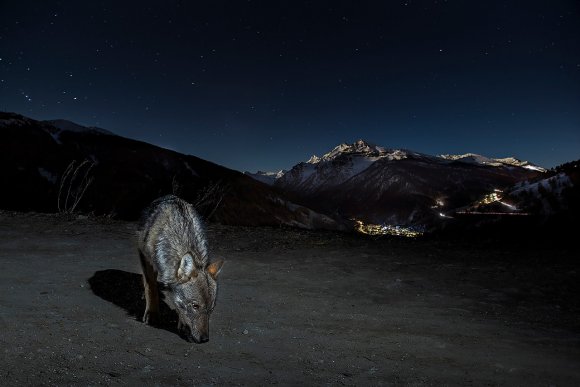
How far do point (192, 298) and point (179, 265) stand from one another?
1.68 ft

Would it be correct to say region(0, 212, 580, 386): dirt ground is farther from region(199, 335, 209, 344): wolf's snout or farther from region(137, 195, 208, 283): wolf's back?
region(137, 195, 208, 283): wolf's back

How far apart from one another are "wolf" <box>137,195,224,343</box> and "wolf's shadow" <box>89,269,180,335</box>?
0.32 metres

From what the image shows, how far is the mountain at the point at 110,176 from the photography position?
73312 millimetres

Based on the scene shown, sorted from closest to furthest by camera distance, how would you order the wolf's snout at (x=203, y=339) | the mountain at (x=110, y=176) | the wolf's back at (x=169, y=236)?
the wolf's snout at (x=203, y=339), the wolf's back at (x=169, y=236), the mountain at (x=110, y=176)

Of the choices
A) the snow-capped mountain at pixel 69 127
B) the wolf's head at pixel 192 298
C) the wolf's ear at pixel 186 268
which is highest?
the snow-capped mountain at pixel 69 127

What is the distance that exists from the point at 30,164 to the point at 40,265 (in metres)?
85.9

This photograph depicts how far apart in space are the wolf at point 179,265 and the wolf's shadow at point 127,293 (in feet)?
1.05

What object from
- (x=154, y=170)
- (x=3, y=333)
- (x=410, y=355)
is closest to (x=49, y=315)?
(x=3, y=333)

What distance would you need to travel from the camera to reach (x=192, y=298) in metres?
5.75

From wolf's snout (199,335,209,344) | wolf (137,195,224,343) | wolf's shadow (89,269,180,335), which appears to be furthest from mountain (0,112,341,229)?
wolf's snout (199,335,209,344)

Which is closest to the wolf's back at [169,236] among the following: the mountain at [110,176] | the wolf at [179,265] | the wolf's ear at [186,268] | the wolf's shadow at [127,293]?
the wolf at [179,265]

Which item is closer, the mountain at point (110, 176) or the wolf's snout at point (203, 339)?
the wolf's snout at point (203, 339)

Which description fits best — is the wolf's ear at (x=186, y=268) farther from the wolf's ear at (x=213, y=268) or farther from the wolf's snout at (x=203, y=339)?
the wolf's snout at (x=203, y=339)

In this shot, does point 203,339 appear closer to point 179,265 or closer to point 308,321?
point 179,265
